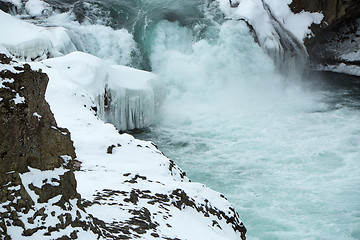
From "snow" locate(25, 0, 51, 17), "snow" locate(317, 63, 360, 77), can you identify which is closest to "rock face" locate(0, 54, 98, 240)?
"snow" locate(25, 0, 51, 17)

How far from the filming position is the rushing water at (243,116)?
26.5 feet

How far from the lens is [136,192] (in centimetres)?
479

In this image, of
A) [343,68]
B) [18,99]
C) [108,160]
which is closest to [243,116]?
[343,68]

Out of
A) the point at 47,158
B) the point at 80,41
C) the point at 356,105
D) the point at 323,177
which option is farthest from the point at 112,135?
the point at 356,105

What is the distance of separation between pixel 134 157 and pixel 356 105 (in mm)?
9048

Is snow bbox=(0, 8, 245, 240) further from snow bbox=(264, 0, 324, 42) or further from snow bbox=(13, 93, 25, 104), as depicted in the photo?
snow bbox=(264, 0, 324, 42)

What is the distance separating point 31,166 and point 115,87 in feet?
23.2

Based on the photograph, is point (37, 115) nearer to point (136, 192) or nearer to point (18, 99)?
point (18, 99)

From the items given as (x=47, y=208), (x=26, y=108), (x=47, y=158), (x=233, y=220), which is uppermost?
(x=26, y=108)

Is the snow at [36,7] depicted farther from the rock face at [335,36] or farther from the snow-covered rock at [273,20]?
the rock face at [335,36]

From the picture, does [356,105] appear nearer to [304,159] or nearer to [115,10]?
[304,159]

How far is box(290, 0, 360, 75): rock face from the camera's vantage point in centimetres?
1523

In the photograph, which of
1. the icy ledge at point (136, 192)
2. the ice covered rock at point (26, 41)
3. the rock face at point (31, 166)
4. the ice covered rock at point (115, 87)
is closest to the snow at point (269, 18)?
the ice covered rock at point (115, 87)

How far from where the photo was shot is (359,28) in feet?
54.3
